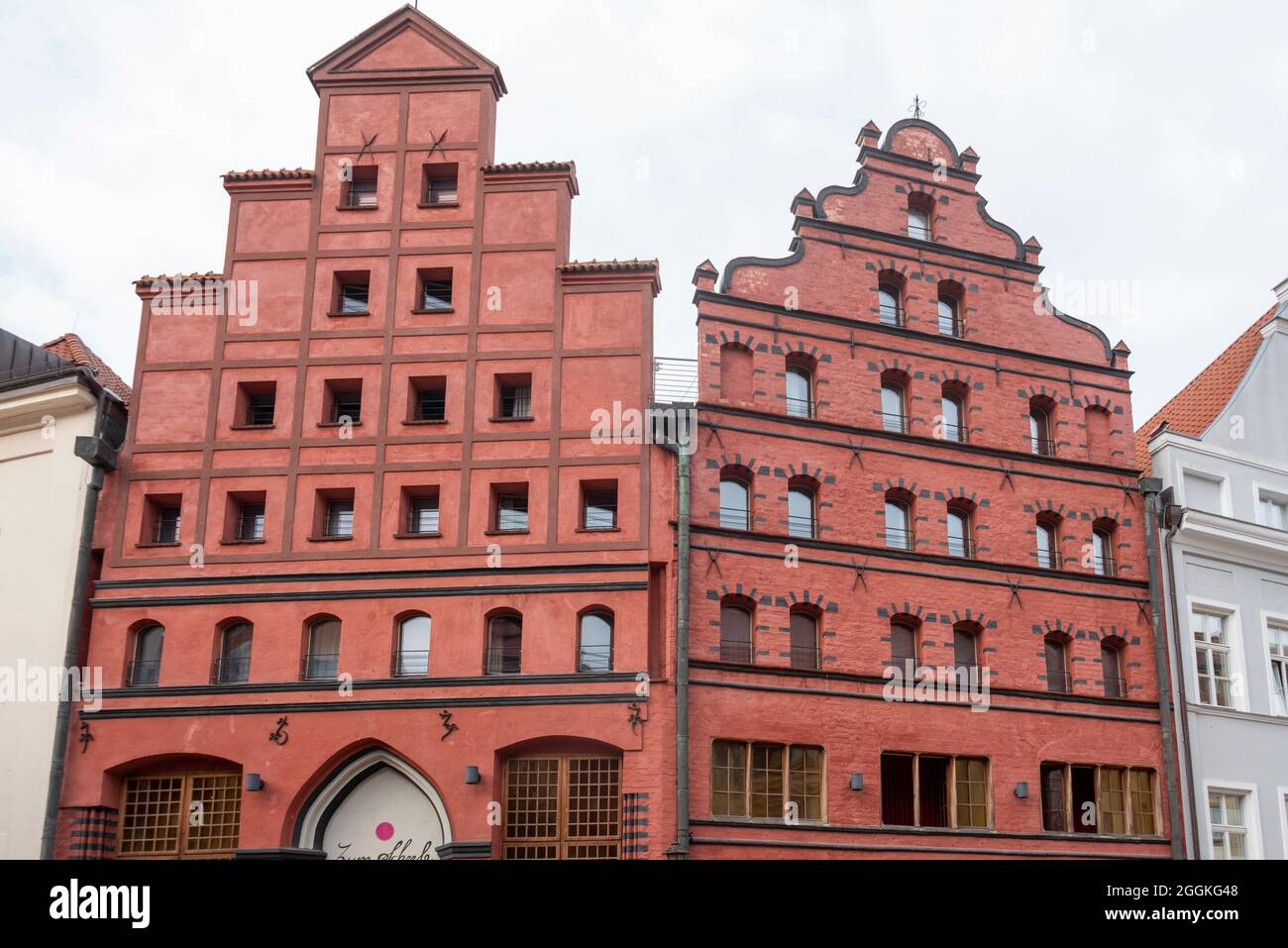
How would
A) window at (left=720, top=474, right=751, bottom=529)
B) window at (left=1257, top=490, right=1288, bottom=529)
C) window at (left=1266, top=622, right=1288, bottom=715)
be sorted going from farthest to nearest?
window at (left=1257, top=490, right=1288, bottom=529), window at (left=1266, top=622, right=1288, bottom=715), window at (left=720, top=474, right=751, bottom=529)

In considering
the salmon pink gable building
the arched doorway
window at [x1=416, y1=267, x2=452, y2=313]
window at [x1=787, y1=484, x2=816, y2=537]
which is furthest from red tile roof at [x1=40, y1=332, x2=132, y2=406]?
window at [x1=787, y1=484, x2=816, y2=537]

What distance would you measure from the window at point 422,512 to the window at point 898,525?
33.4 feet

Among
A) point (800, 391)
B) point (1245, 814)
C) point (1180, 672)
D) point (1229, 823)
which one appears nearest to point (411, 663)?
point (800, 391)

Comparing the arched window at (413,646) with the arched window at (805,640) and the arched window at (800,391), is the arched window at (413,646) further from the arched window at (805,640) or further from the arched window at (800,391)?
the arched window at (800,391)

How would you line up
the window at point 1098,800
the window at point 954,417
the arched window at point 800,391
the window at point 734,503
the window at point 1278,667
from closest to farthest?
the window at point 734,503 < the window at point 1098,800 < the arched window at point 800,391 < the window at point 954,417 < the window at point 1278,667

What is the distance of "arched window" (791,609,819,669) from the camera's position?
29.1 metres

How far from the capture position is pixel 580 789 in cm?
2719

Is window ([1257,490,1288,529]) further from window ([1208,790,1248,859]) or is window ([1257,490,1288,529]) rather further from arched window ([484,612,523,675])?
arched window ([484,612,523,675])

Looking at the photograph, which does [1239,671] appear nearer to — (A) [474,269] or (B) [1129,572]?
(B) [1129,572]

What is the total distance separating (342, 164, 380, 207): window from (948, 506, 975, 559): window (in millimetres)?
15572

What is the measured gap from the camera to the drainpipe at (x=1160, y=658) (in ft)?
99.0

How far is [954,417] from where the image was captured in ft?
107

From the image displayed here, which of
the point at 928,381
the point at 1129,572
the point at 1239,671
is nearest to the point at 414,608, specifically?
the point at 928,381

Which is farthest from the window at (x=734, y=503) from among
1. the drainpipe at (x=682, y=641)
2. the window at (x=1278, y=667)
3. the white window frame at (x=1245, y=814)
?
the window at (x=1278, y=667)
